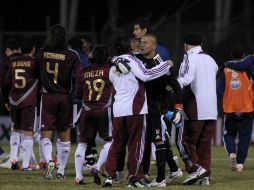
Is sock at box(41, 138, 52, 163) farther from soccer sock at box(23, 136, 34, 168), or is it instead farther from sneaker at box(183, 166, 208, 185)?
sneaker at box(183, 166, 208, 185)

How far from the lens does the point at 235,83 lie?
64.9ft

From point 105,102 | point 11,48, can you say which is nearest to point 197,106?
point 105,102

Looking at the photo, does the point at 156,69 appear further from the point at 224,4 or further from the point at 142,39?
the point at 224,4

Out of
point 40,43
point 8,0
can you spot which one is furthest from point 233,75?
point 8,0

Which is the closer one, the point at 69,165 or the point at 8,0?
the point at 69,165

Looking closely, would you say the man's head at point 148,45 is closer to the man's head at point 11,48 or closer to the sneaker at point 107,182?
the sneaker at point 107,182

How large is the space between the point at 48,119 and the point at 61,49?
1124 millimetres

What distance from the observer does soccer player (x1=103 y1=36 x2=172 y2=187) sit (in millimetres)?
14445

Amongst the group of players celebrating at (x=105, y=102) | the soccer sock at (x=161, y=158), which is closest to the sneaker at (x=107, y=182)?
the group of players celebrating at (x=105, y=102)

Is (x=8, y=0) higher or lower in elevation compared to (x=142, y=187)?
higher

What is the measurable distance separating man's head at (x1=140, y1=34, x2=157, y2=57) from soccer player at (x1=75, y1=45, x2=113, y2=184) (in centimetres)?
114

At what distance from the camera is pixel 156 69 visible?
1449 centimetres

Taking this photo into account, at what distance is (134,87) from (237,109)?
17.8ft

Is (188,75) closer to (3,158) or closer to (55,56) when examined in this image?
(55,56)
